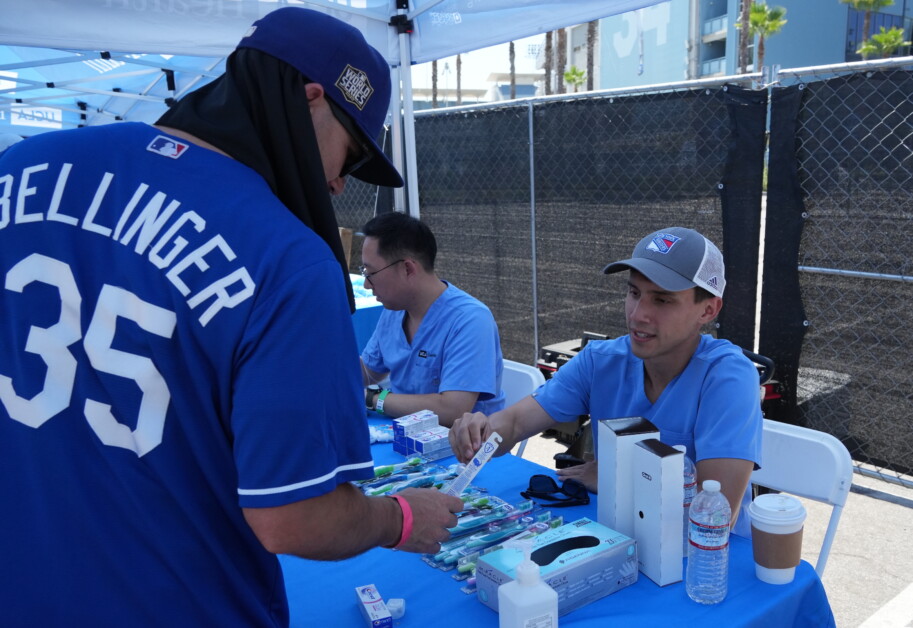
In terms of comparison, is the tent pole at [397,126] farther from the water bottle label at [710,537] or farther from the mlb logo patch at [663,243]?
the water bottle label at [710,537]

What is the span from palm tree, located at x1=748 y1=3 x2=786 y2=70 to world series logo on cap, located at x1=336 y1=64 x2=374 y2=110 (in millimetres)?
36174

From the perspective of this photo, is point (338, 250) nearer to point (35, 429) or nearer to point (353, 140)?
point (353, 140)

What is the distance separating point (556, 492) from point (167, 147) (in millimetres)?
1375

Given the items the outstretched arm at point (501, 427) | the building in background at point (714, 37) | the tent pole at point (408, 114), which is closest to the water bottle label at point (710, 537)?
the outstretched arm at point (501, 427)

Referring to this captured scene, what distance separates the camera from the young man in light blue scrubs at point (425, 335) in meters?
2.78

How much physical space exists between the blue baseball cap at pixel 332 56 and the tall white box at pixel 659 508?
2.80ft

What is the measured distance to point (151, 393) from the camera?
98 centimetres

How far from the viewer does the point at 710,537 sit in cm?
141

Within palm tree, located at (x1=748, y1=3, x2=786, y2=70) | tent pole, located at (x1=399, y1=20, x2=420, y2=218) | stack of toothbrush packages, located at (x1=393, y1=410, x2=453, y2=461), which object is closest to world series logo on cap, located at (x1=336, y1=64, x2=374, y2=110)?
stack of toothbrush packages, located at (x1=393, y1=410, x2=453, y2=461)

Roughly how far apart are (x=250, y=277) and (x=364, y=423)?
0.91ft

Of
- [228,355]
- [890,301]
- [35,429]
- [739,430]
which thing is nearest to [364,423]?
[228,355]

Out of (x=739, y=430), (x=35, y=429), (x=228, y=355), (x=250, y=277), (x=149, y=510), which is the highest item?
(x=250, y=277)

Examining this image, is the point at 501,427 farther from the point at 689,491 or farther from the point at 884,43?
the point at 884,43

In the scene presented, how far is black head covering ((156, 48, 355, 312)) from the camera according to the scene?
112 centimetres
